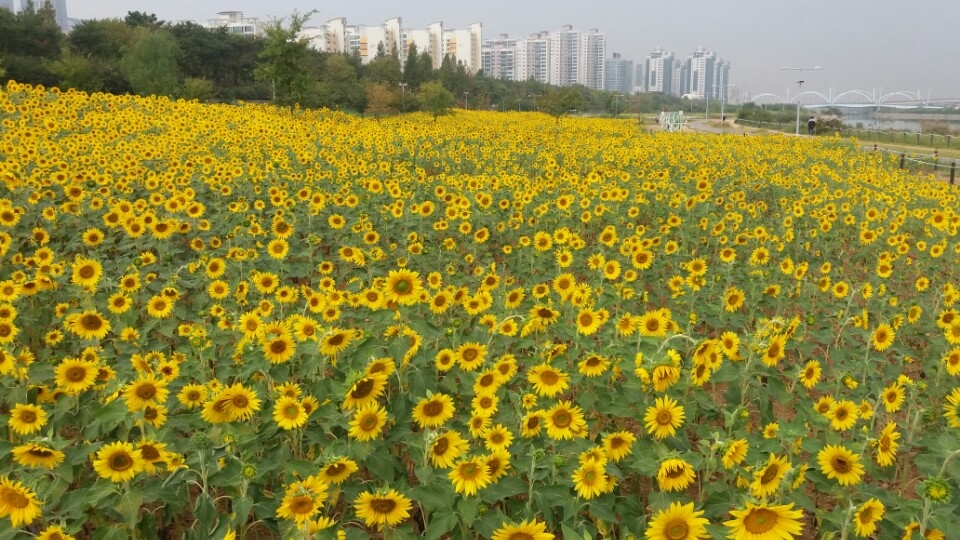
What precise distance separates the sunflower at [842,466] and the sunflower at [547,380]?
108 cm

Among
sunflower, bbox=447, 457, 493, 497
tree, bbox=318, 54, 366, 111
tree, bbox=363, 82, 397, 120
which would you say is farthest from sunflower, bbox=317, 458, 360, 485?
tree, bbox=363, 82, 397, 120

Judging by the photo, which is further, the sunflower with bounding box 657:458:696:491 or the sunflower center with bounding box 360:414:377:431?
the sunflower center with bounding box 360:414:377:431

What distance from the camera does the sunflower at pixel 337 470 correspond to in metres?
2.11

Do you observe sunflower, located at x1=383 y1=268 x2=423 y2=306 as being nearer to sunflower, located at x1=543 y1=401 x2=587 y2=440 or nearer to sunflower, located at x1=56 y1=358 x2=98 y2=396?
sunflower, located at x1=543 y1=401 x2=587 y2=440

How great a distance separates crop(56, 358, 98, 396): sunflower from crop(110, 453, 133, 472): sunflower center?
0.65m

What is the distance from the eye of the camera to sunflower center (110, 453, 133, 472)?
2.10 m

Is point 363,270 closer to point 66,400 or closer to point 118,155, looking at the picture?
point 66,400

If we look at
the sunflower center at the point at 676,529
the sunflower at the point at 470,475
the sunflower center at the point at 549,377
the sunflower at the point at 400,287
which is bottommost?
the sunflower center at the point at 676,529

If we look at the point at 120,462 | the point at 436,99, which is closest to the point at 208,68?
the point at 436,99

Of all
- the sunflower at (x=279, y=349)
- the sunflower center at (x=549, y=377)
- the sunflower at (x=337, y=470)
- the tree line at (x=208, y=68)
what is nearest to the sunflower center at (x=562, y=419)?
the sunflower center at (x=549, y=377)

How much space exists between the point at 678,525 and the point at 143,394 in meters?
2.11

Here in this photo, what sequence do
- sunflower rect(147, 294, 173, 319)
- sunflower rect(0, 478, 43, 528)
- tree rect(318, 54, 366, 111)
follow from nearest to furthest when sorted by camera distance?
1. sunflower rect(0, 478, 43, 528)
2. sunflower rect(147, 294, 173, 319)
3. tree rect(318, 54, 366, 111)

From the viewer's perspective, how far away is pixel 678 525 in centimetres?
186

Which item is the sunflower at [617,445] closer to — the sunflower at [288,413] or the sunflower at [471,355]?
A: the sunflower at [471,355]
